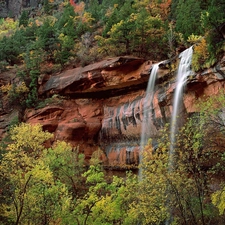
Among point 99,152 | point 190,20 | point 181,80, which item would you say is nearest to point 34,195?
point 181,80

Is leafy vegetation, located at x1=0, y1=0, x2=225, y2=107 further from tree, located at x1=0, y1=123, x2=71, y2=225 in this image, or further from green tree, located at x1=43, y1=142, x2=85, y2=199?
tree, located at x1=0, y1=123, x2=71, y2=225

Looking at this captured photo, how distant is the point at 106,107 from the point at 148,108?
275 inches

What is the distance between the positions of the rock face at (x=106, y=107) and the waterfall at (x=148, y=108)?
37 cm

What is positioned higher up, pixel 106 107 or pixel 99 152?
pixel 106 107

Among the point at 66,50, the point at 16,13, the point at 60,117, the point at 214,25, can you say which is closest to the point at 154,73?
the point at 214,25

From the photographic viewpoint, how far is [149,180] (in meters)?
15.0

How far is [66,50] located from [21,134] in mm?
19198

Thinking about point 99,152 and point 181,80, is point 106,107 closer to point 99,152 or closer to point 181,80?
point 99,152

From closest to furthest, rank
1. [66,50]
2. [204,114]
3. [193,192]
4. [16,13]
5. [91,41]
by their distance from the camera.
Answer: [204,114]
[193,192]
[66,50]
[91,41]
[16,13]

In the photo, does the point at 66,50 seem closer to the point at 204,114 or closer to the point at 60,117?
the point at 60,117

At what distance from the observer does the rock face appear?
96.2 ft

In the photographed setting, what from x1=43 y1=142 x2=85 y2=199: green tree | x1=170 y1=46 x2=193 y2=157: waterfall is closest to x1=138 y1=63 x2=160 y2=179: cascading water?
x1=170 y1=46 x2=193 y2=157: waterfall

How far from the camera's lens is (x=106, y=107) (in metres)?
35.0

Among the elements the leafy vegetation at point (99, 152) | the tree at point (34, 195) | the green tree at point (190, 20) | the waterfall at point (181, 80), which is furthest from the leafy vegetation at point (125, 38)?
the tree at point (34, 195)
